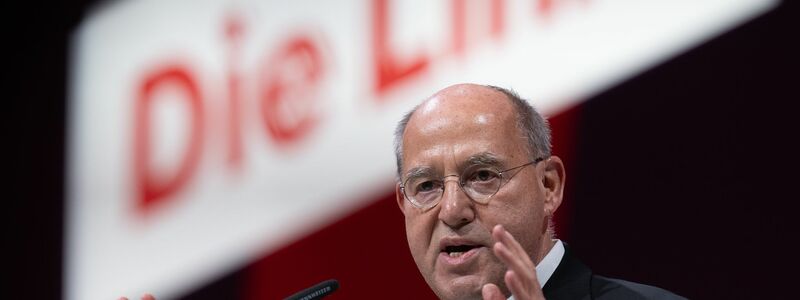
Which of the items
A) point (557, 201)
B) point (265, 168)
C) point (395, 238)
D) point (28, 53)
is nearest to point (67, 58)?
point (28, 53)

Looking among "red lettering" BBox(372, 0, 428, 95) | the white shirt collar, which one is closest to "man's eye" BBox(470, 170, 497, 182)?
the white shirt collar

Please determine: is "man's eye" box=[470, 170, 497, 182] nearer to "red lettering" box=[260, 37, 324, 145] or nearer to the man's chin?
the man's chin

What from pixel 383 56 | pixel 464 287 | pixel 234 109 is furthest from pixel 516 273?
pixel 234 109

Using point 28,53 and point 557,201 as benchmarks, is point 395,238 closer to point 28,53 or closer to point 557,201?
point 557,201

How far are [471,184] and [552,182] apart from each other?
230 millimetres

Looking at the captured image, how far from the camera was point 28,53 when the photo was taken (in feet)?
13.4

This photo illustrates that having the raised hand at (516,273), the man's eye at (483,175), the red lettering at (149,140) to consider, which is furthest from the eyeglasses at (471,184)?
the red lettering at (149,140)

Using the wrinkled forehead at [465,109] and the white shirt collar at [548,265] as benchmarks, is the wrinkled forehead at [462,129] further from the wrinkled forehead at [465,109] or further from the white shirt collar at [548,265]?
the white shirt collar at [548,265]

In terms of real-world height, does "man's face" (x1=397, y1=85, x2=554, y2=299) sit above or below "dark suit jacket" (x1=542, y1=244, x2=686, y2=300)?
above

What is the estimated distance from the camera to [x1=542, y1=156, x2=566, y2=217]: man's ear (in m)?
2.48

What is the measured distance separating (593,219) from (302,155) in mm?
963

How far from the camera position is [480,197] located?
234cm

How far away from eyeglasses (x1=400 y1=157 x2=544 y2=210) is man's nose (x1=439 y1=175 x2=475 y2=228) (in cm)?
1

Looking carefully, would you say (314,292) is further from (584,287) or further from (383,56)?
(383,56)
